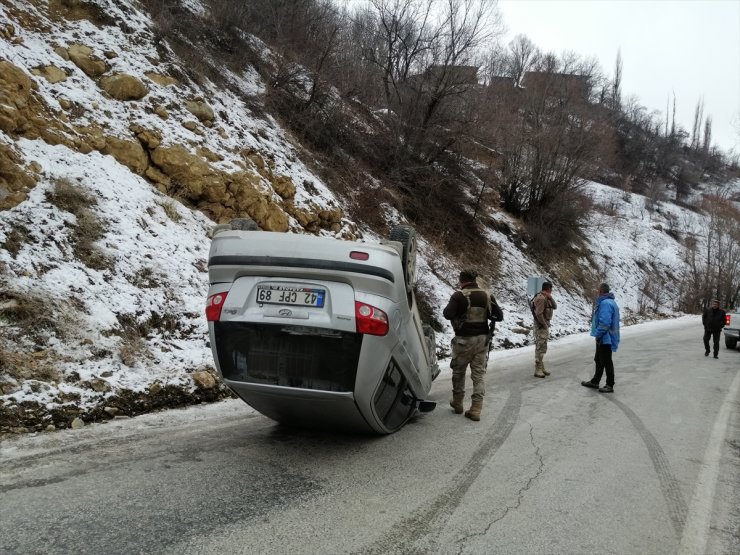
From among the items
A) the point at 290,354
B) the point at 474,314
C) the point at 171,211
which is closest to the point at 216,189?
the point at 171,211

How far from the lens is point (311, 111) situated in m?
17.7

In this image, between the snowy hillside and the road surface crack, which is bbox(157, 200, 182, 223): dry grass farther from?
the road surface crack

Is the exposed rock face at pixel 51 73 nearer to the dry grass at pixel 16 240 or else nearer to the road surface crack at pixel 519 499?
the dry grass at pixel 16 240

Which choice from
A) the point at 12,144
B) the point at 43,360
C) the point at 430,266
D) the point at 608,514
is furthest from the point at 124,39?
the point at 608,514

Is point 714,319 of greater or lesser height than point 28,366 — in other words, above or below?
above

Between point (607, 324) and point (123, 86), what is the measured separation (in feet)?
35.0

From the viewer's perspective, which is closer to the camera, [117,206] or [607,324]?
[607,324]

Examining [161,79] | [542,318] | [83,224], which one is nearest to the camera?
[83,224]

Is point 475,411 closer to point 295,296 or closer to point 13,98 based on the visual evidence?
point 295,296

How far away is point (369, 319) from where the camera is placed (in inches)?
155

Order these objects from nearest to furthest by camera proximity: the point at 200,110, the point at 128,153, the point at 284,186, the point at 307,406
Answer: the point at 307,406, the point at 128,153, the point at 200,110, the point at 284,186

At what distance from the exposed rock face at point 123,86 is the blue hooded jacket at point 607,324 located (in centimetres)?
1026

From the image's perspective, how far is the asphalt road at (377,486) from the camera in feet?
9.94

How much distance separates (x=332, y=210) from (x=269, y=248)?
9.96 meters
